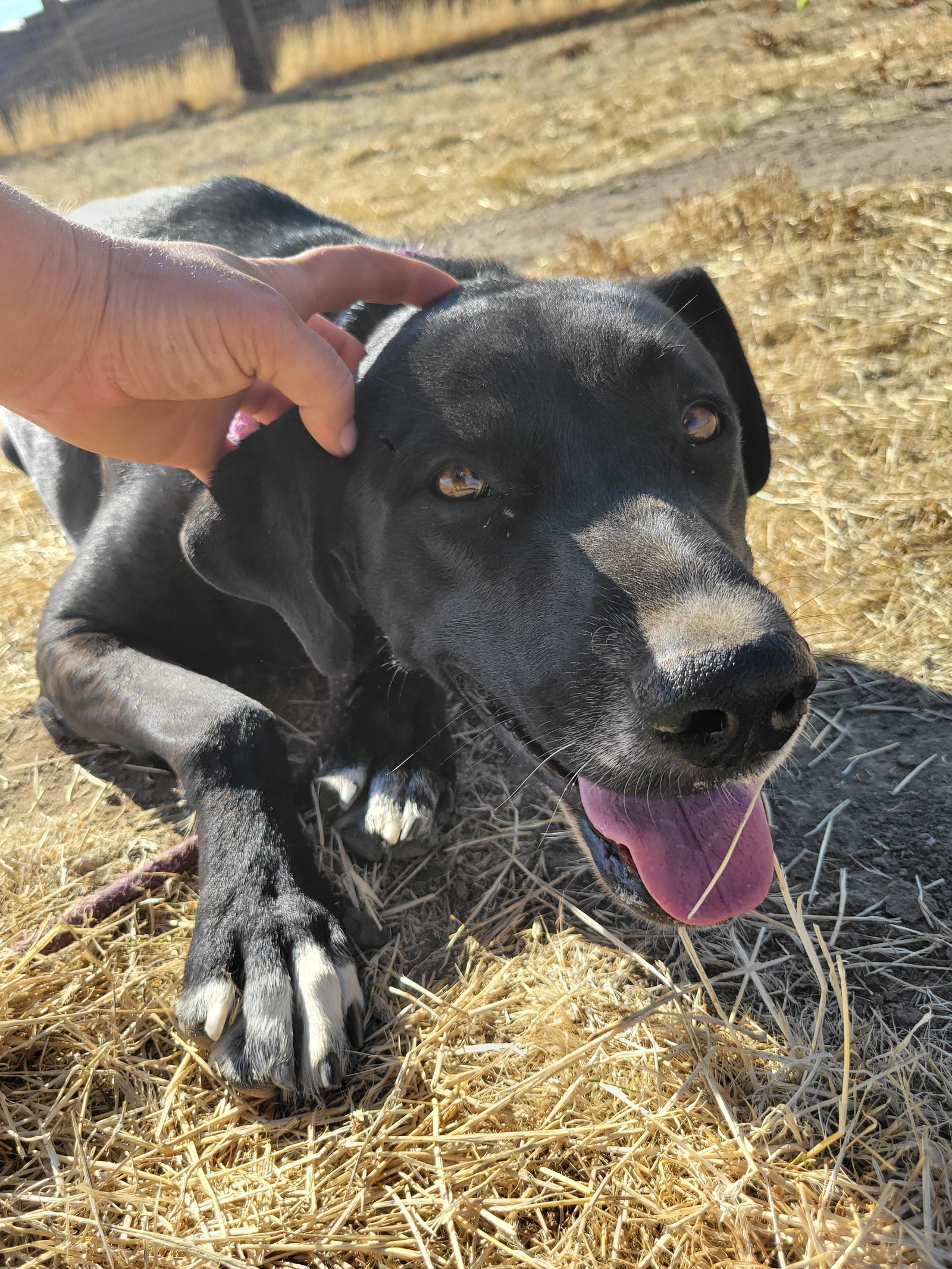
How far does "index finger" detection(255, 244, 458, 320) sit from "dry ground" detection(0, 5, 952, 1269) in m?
1.17

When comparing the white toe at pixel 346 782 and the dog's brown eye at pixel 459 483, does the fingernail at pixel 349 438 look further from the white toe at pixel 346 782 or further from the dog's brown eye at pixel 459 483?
the white toe at pixel 346 782

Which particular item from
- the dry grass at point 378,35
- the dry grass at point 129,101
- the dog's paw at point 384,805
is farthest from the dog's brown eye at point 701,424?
the dry grass at point 129,101

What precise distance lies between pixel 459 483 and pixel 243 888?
92 centimetres

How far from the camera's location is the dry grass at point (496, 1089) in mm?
1384

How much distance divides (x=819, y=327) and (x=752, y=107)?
14.8ft

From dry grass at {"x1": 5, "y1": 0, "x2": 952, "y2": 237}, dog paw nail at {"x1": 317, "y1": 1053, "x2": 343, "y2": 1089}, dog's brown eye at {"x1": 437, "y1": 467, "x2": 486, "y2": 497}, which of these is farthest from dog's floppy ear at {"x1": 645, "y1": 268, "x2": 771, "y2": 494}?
dry grass at {"x1": 5, "y1": 0, "x2": 952, "y2": 237}

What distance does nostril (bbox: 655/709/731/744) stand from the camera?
138 cm

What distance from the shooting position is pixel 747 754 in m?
1.44

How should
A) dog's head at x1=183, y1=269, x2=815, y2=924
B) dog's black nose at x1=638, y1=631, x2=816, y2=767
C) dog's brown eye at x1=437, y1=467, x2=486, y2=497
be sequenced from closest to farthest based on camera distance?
dog's black nose at x1=638, y1=631, x2=816, y2=767 → dog's head at x1=183, y1=269, x2=815, y2=924 → dog's brown eye at x1=437, y1=467, x2=486, y2=497

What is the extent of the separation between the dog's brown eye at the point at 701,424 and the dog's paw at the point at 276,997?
1250 millimetres

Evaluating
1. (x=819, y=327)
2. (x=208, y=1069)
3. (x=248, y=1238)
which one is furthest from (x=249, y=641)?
(x=819, y=327)

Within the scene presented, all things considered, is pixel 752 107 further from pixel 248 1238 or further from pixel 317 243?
pixel 248 1238

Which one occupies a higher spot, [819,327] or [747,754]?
[747,754]

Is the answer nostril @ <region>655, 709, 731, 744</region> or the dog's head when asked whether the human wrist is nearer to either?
the dog's head
